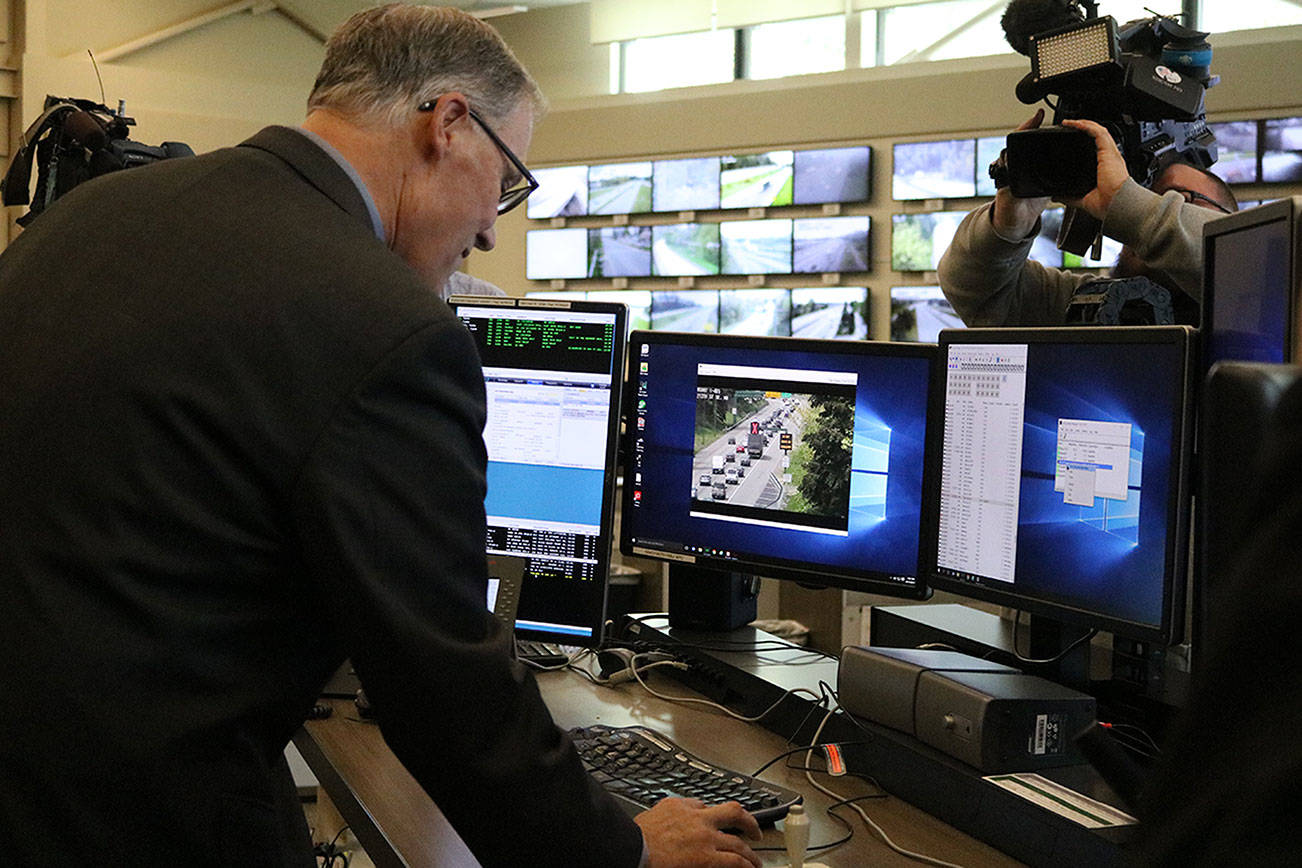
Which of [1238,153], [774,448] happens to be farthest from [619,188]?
[774,448]

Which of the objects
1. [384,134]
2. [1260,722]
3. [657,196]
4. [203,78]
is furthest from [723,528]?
[203,78]

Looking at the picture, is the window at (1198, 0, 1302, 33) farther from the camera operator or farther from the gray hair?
the gray hair

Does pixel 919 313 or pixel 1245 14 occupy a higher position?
pixel 1245 14

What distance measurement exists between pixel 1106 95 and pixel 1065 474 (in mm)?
1162

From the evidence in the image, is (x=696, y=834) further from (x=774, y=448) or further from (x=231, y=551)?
(x=774, y=448)

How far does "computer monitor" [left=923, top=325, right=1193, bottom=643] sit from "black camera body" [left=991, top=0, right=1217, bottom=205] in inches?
32.7

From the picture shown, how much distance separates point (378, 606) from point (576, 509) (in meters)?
1.03

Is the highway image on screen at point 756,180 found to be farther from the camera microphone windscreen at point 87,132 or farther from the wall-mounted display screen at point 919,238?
the camera microphone windscreen at point 87,132

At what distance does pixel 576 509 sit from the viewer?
1.94 m

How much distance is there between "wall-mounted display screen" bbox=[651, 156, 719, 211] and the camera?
5.82 metres

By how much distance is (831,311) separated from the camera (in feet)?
18.2

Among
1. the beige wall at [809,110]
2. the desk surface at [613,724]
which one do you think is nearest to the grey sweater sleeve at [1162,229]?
the desk surface at [613,724]

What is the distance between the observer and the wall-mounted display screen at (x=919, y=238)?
5.31 m

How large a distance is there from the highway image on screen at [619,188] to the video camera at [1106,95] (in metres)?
3.59
